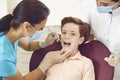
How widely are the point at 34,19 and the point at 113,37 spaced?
0.63m

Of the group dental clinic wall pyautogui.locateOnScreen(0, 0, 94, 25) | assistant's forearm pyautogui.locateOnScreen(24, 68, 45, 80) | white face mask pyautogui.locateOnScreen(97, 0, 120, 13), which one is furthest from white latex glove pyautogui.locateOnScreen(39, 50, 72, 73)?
A: dental clinic wall pyautogui.locateOnScreen(0, 0, 94, 25)

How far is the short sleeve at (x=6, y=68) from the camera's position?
1.74m

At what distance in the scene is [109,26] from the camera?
2.05 metres

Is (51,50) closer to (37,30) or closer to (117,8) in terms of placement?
(37,30)

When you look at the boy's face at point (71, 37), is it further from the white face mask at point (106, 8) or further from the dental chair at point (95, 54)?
the white face mask at point (106, 8)

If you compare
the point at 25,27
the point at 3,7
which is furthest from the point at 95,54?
the point at 3,7

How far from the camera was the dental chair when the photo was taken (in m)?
1.96

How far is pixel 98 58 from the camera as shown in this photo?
2.03 m

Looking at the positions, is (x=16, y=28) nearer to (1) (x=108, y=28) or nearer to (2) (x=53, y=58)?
(2) (x=53, y=58)

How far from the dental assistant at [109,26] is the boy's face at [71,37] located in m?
0.17

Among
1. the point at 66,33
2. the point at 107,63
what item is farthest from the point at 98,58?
the point at 66,33

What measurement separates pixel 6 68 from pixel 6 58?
67mm

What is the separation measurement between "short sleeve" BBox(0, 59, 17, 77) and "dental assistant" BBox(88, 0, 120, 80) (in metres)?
0.66

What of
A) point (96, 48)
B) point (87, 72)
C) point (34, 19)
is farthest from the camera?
point (96, 48)
